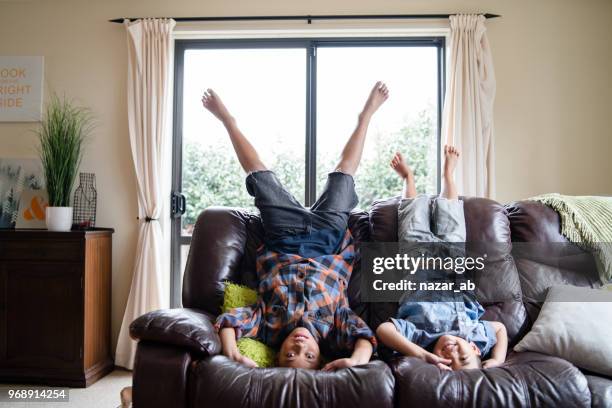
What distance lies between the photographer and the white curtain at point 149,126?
3051mm

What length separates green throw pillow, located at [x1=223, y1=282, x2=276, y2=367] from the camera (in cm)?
171

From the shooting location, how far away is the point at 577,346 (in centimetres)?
171

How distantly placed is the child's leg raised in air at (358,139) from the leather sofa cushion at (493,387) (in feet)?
3.47

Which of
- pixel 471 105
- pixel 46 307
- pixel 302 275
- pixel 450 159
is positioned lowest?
pixel 46 307

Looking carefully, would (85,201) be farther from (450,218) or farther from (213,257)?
(450,218)

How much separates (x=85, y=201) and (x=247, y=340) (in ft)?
6.37

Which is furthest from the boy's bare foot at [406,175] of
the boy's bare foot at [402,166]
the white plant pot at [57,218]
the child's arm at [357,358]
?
the white plant pot at [57,218]

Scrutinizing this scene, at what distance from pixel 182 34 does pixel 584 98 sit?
2.82m

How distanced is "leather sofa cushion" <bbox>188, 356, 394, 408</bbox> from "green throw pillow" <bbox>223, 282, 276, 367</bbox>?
185mm

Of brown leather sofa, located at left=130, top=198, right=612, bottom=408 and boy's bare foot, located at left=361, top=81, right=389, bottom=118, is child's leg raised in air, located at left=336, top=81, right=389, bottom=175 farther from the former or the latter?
brown leather sofa, located at left=130, top=198, right=612, bottom=408

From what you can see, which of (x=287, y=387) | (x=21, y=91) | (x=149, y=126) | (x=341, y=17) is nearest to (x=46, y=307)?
(x=149, y=126)

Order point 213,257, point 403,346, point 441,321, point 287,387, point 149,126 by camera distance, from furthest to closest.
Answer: point 149,126 < point 213,257 < point 441,321 < point 403,346 < point 287,387

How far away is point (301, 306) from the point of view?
1865 millimetres

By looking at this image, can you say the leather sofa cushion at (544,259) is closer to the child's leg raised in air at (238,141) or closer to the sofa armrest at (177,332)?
the child's leg raised in air at (238,141)
